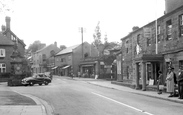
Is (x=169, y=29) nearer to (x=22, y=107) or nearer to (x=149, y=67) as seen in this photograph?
(x=149, y=67)

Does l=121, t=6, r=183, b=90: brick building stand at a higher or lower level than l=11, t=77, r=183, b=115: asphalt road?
higher

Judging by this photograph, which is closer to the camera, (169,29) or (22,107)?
(22,107)

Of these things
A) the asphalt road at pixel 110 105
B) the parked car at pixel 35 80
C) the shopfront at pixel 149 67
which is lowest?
the asphalt road at pixel 110 105

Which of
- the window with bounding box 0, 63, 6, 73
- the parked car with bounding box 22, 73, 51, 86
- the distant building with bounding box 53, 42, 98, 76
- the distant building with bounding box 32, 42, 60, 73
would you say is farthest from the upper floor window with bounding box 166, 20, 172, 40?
the distant building with bounding box 32, 42, 60, 73

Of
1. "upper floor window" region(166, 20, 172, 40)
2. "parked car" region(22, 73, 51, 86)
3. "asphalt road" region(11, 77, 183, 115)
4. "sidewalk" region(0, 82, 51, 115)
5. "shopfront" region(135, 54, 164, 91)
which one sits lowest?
"asphalt road" region(11, 77, 183, 115)

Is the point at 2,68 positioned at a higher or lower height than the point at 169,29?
lower

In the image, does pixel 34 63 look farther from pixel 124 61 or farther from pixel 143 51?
pixel 143 51

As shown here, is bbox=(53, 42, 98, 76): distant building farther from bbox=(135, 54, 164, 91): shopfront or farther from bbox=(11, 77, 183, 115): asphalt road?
bbox=(11, 77, 183, 115): asphalt road

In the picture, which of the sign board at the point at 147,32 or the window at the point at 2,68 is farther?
the window at the point at 2,68

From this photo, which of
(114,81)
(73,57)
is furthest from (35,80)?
(73,57)

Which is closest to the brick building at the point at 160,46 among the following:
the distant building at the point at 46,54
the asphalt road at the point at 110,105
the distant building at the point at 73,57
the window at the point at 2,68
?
the asphalt road at the point at 110,105

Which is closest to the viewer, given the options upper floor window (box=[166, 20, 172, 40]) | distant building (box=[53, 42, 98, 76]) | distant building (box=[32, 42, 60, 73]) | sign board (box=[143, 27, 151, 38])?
upper floor window (box=[166, 20, 172, 40])

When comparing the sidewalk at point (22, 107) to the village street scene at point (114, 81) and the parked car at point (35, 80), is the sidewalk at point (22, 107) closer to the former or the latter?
the village street scene at point (114, 81)

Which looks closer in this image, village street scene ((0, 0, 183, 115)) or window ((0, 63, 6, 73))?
village street scene ((0, 0, 183, 115))
